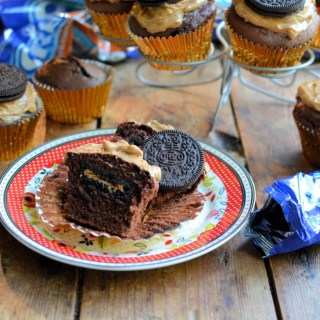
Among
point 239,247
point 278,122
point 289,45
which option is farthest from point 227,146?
point 239,247

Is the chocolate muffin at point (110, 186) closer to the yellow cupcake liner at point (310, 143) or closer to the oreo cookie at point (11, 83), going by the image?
the oreo cookie at point (11, 83)

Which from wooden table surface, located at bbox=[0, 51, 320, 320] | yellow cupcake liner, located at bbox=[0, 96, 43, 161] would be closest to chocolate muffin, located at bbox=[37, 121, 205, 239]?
wooden table surface, located at bbox=[0, 51, 320, 320]

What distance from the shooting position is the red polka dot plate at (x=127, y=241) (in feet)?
4.23

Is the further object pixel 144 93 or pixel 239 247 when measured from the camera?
pixel 144 93

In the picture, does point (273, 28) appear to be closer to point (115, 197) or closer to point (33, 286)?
point (115, 197)

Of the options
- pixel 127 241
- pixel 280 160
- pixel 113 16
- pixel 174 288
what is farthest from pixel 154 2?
pixel 174 288

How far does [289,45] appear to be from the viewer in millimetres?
1722

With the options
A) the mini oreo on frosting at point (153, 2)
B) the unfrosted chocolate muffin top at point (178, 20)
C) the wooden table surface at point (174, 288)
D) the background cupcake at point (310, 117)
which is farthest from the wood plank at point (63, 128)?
the background cupcake at point (310, 117)

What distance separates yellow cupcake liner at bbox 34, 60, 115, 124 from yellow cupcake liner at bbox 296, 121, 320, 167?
2.40ft

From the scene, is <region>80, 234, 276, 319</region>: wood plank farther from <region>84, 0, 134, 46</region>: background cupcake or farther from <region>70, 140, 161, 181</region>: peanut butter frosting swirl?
<region>84, 0, 134, 46</region>: background cupcake

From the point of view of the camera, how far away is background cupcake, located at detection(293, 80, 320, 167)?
1.75 meters

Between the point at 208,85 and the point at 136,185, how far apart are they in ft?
3.68

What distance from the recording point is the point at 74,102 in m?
2.06

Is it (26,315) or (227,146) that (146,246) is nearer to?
(26,315)
